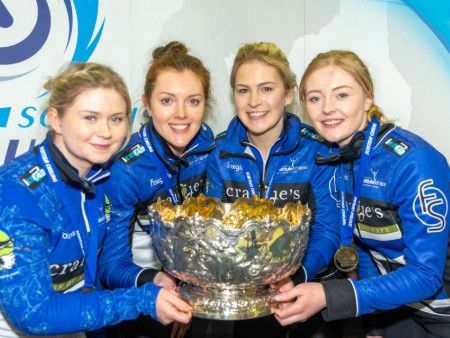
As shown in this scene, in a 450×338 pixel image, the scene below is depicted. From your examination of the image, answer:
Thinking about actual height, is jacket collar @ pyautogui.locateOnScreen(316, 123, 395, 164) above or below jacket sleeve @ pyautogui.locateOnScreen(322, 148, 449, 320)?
above

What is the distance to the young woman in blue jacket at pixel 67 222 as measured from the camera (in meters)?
1.25

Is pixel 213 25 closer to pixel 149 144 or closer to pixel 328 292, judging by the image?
pixel 149 144

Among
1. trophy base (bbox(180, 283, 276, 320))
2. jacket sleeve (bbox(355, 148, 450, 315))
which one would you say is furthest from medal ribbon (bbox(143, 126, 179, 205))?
jacket sleeve (bbox(355, 148, 450, 315))

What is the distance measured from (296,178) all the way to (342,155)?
0.25 meters

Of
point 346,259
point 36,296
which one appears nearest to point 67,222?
point 36,296

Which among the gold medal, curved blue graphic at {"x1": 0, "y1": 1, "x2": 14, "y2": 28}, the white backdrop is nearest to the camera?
the gold medal

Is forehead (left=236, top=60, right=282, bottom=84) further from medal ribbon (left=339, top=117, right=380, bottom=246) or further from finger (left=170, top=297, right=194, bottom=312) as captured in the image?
finger (left=170, top=297, right=194, bottom=312)

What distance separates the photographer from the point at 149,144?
179cm

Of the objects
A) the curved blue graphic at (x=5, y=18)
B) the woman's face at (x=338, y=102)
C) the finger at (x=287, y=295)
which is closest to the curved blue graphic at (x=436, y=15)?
the woman's face at (x=338, y=102)

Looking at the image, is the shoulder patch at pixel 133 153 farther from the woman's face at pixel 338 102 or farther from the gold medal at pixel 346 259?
the gold medal at pixel 346 259

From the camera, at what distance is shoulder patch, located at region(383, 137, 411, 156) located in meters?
1.47

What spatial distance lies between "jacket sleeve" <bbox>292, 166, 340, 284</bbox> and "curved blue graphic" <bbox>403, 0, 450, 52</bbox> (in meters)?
1.05

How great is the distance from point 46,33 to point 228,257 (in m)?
1.46

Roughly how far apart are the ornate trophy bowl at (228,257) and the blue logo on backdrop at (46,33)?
1.16 m
